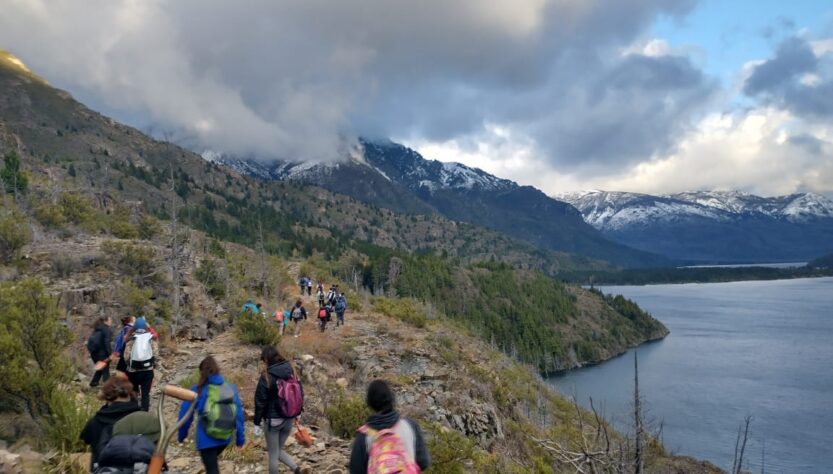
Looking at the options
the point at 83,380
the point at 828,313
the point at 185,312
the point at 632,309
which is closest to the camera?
the point at 83,380

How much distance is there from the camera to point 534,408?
1842 inches

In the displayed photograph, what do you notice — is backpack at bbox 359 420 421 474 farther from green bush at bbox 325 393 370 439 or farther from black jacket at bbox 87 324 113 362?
black jacket at bbox 87 324 113 362

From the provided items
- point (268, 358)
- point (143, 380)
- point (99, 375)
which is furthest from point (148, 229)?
point (268, 358)

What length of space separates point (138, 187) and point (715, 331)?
548 feet

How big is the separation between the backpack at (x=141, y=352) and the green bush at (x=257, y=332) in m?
8.90

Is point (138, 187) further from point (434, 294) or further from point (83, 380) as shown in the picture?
point (83, 380)

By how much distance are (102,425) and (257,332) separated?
1353cm

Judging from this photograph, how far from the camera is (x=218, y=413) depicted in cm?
627

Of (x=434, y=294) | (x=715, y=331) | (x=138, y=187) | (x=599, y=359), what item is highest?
(x=138, y=187)

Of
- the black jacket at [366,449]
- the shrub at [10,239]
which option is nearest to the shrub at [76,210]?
the shrub at [10,239]

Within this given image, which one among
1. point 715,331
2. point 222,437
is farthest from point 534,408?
point 715,331

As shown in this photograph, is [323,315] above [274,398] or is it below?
below

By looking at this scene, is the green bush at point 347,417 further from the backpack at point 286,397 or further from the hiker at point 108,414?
the hiker at point 108,414

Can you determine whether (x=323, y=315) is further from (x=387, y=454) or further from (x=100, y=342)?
(x=387, y=454)
